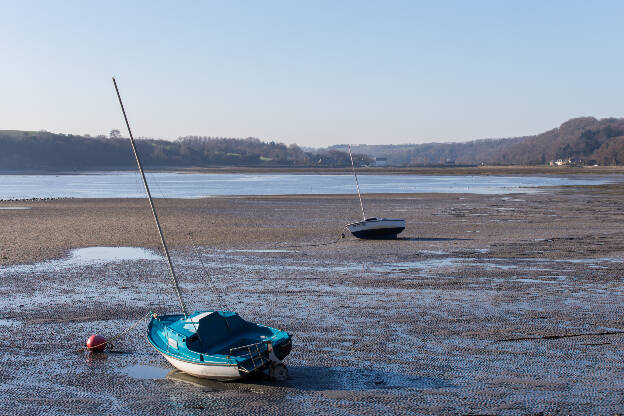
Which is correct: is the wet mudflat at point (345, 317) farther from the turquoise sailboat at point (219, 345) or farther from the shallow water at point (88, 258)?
the turquoise sailboat at point (219, 345)

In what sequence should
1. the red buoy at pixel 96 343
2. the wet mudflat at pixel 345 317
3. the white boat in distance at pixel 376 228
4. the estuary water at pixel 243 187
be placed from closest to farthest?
the wet mudflat at pixel 345 317
the red buoy at pixel 96 343
the white boat in distance at pixel 376 228
the estuary water at pixel 243 187

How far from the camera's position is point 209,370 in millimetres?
13383

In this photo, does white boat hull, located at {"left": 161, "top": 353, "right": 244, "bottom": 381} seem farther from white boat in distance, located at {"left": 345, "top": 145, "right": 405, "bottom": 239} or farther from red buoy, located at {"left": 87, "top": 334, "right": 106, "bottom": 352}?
white boat in distance, located at {"left": 345, "top": 145, "right": 405, "bottom": 239}

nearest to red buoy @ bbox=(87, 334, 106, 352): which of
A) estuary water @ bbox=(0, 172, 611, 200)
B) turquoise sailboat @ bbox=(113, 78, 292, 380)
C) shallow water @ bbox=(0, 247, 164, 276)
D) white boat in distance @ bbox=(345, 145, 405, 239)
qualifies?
turquoise sailboat @ bbox=(113, 78, 292, 380)

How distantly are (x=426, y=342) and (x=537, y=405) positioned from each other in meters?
4.06

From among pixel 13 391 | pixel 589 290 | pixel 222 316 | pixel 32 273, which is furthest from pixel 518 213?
pixel 13 391

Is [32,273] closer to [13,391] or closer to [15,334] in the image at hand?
[15,334]

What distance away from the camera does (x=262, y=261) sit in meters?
27.6

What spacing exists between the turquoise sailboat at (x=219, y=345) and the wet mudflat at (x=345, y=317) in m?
0.39

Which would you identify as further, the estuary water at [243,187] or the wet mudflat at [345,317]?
the estuary water at [243,187]

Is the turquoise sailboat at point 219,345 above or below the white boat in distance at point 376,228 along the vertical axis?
above

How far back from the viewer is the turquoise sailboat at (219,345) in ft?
43.2

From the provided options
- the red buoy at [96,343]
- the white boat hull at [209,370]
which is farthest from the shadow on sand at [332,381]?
the red buoy at [96,343]

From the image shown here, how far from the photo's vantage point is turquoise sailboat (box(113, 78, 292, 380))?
13180 millimetres
